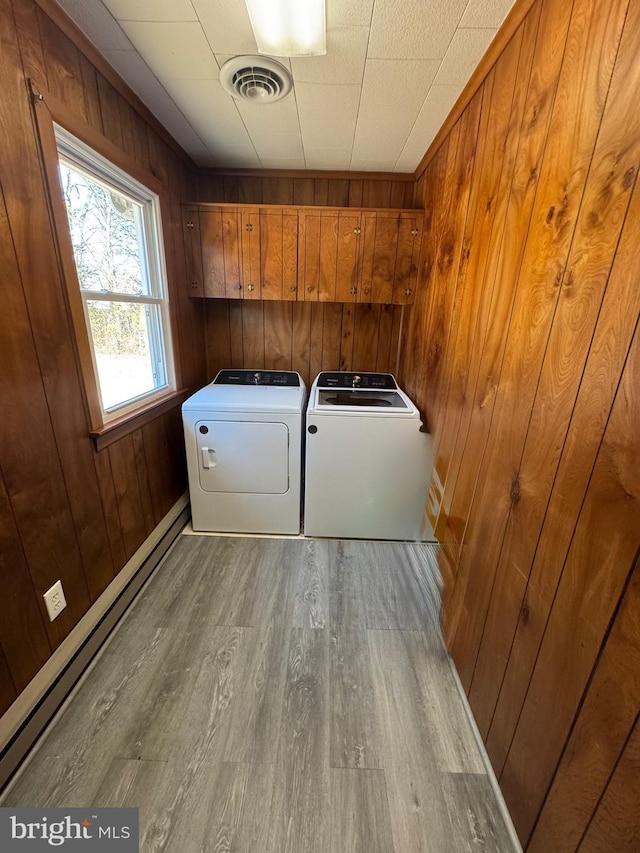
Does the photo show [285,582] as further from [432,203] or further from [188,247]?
[432,203]

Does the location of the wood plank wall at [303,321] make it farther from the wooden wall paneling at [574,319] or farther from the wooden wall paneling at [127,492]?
the wooden wall paneling at [574,319]

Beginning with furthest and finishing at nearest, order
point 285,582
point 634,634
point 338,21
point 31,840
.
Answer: point 285,582
point 338,21
point 31,840
point 634,634

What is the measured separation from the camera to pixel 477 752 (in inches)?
45.4

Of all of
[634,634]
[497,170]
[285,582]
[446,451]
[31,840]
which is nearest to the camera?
[634,634]

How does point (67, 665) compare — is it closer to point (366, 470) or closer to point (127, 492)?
point (127, 492)

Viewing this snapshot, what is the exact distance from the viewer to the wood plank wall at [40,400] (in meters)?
1.04

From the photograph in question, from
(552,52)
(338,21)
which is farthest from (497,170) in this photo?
(338,21)

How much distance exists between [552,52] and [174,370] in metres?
2.18

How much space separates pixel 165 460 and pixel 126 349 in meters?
0.71

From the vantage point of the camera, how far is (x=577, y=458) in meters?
0.79

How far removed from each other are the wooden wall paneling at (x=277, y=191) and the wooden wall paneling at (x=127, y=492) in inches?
76.4

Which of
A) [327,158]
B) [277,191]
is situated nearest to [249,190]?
[277,191]

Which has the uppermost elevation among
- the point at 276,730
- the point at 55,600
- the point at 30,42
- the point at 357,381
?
the point at 30,42

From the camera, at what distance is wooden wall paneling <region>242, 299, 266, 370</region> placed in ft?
8.62
